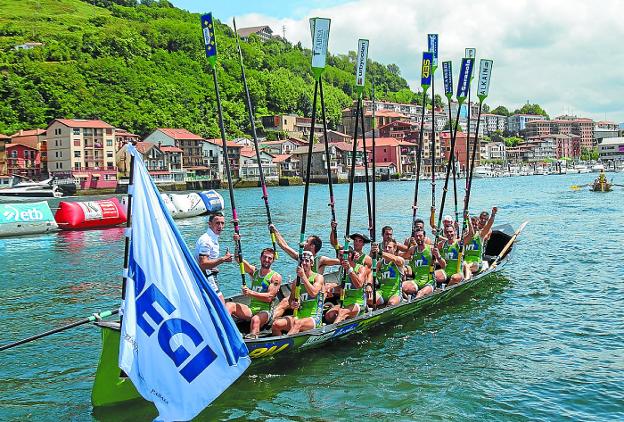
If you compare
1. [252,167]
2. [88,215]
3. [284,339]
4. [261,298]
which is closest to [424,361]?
[284,339]

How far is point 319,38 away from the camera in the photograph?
14453mm

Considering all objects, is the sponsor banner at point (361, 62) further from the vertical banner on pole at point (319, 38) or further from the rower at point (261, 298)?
the rower at point (261, 298)

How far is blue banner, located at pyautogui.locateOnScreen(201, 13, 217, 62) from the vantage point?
44.3 feet

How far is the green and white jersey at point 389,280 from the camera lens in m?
15.7

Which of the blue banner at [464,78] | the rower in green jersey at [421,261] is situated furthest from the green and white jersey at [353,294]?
the blue banner at [464,78]

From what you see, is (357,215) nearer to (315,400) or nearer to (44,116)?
(315,400)

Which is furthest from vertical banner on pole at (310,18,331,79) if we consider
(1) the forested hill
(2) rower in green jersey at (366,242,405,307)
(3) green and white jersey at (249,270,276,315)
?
(1) the forested hill

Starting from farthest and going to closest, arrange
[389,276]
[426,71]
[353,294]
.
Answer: [426,71]
[389,276]
[353,294]

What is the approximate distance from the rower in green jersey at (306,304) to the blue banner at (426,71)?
10.7 metres

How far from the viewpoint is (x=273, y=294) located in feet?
41.1

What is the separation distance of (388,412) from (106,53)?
17066 centimetres

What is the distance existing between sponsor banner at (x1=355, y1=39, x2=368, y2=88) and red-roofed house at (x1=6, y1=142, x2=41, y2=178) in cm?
10836

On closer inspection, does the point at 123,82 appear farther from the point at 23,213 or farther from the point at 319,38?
the point at 319,38

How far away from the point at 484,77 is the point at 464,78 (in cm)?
112
